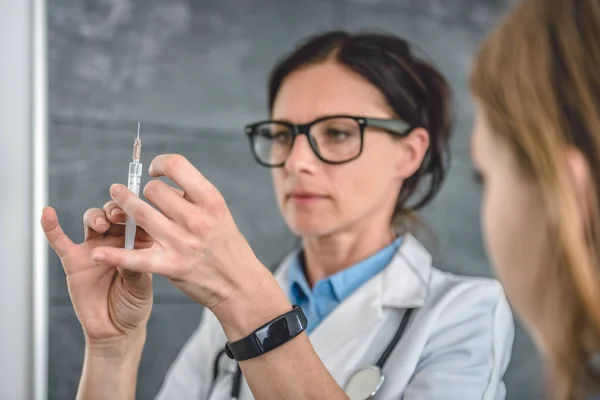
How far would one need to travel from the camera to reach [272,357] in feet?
2.05

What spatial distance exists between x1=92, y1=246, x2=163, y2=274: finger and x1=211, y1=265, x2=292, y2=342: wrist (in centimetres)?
9

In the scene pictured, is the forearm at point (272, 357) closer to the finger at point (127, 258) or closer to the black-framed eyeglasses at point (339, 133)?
the finger at point (127, 258)

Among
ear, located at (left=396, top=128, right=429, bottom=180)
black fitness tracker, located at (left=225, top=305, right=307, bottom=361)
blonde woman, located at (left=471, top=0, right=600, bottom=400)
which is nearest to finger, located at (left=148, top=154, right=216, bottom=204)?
black fitness tracker, located at (left=225, top=305, right=307, bottom=361)

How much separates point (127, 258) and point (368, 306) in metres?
0.42

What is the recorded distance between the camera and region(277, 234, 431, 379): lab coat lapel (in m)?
0.87

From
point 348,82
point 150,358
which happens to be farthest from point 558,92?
point 150,358

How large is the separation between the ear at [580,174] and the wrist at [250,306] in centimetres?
30

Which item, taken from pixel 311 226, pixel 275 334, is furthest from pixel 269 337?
pixel 311 226

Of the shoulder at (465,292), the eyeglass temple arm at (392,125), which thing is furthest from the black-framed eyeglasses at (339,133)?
the shoulder at (465,292)

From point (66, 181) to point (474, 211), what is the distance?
0.77 metres

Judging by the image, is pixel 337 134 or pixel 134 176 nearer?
pixel 134 176

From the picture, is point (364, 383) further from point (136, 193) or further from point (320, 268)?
point (136, 193)

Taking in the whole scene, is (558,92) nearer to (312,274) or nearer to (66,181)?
(312,274)

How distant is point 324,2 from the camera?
1.20m
